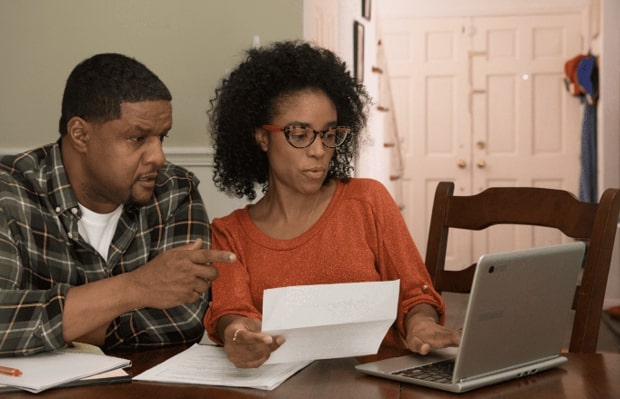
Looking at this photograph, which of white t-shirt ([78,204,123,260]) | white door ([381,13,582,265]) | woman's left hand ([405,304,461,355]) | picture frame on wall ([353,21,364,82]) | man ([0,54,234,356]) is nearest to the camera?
woman's left hand ([405,304,461,355])

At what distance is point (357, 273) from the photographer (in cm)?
168

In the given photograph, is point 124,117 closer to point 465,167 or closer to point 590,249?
point 590,249

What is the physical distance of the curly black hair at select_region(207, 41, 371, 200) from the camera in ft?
5.74

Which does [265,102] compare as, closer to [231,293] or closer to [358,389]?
[231,293]

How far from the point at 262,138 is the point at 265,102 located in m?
0.08

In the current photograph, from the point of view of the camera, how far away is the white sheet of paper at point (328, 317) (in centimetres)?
115

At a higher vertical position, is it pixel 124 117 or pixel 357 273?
pixel 124 117

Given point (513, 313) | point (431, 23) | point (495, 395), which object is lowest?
point (495, 395)

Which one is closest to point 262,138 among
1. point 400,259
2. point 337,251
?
point 337,251

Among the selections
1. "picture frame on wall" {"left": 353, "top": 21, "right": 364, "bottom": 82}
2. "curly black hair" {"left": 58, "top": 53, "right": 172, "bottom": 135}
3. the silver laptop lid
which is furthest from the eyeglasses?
"picture frame on wall" {"left": 353, "top": 21, "right": 364, "bottom": 82}

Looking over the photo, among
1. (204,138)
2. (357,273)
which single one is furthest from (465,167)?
(357,273)

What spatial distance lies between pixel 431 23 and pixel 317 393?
6.22 meters

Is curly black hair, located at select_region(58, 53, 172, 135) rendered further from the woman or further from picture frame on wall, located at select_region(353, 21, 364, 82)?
picture frame on wall, located at select_region(353, 21, 364, 82)

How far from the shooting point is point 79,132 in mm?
1612
